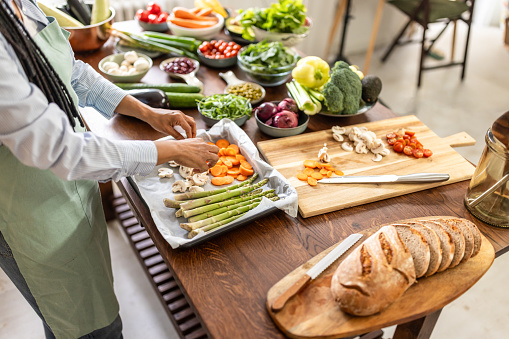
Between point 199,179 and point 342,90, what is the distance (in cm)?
80

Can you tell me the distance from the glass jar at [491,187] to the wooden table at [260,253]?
0.04 metres

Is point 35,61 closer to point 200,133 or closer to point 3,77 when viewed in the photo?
point 3,77

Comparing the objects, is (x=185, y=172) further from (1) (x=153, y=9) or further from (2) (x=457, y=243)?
(1) (x=153, y=9)

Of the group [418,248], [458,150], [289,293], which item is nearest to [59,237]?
[289,293]

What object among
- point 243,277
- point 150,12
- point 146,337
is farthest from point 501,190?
point 150,12

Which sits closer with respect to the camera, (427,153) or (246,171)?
(246,171)

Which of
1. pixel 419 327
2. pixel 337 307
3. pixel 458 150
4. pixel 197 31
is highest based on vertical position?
pixel 197 31

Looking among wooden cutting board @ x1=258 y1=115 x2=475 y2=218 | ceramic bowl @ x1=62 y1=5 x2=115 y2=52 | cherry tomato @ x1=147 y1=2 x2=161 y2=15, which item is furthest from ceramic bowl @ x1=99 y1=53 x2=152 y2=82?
wooden cutting board @ x1=258 y1=115 x2=475 y2=218

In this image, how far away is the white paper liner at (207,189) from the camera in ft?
4.42

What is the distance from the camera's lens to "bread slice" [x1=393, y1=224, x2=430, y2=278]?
1186 mm

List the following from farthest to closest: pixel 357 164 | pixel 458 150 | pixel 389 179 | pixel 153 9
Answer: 1. pixel 458 150
2. pixel 153 9
3. pixel 357 164
4. pixel 389 179

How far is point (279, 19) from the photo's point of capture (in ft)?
7.82

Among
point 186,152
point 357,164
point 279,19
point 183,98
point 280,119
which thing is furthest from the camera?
point 279,19

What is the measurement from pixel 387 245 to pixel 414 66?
4436mm
